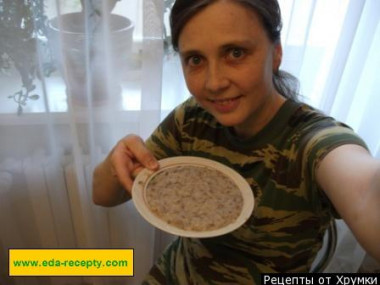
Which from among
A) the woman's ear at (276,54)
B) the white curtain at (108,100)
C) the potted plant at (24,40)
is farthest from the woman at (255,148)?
the potted plant at (24,40)

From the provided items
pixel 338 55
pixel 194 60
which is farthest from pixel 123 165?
pixel 338 55

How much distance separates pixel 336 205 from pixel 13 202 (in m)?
1.11

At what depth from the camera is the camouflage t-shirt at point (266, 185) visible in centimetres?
79

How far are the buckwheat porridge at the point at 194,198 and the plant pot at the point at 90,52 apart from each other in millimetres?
420

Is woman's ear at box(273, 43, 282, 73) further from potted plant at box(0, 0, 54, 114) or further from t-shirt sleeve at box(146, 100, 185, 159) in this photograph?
potted plant at box(0, 0, 54, 114)

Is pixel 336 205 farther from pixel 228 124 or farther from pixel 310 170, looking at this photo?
pixel 228 124

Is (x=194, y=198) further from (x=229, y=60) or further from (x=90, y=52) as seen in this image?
(x=90, y=52)

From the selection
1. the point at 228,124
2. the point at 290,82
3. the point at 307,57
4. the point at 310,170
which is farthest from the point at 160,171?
the point at 307,57

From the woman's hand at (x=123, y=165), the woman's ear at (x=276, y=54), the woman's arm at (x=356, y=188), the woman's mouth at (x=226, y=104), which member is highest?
the woman's ear at (x=276, y=54)

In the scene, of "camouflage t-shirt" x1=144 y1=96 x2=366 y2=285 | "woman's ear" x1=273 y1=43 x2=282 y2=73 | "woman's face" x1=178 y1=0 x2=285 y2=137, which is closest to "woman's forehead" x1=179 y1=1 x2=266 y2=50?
"woman's face" x1=178 y1=0 x2=285 y2=137

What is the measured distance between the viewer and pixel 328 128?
750 millimetres

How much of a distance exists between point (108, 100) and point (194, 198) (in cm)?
51

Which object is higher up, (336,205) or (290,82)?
(290,82)

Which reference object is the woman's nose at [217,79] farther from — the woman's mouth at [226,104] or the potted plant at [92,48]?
the potted plant at [92,48]
